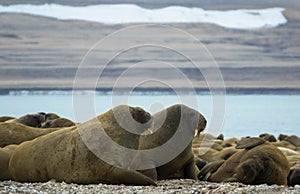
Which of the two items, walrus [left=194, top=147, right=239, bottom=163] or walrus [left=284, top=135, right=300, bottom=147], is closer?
walrus [left=194, top=147, right=239, bottom=163]

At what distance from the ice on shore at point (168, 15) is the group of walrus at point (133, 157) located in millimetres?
105466

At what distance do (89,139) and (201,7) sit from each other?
118m

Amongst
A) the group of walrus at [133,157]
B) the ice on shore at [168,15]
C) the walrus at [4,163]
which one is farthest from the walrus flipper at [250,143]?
the ice on shore at [168,15]

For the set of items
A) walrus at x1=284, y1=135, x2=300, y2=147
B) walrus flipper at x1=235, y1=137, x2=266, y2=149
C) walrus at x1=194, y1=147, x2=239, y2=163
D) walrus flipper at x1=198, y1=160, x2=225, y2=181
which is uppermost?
walrus flipper at x1=235, y1=137, x2=266, y2=149

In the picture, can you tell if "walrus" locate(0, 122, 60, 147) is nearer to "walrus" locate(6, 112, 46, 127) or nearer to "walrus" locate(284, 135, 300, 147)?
"walrus" locate(6, 112, 46, 127)

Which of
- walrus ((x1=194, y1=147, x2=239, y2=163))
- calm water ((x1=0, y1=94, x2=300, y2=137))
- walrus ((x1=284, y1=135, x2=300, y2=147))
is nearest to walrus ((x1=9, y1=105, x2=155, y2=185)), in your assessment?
calm water ((x1=0, y1=94, x2=300, y2=137))

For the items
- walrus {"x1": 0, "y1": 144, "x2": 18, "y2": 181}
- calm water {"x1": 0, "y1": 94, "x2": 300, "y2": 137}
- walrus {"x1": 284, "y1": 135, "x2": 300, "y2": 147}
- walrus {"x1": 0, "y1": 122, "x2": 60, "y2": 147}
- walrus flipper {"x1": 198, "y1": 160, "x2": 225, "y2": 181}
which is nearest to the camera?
walrus {"x1": 0, "y1": 144, "x2": 18, "y2": 181}

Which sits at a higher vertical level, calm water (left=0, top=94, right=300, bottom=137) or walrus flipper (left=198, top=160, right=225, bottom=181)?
walrus flipper (left=198, top=160, right=225, bottom=181)

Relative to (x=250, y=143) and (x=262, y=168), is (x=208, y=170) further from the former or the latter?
(x=262, y=168)

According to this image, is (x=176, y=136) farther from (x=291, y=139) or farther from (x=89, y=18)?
(x=89, y=18)

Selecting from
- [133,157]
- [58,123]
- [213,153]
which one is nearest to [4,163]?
[133,157]

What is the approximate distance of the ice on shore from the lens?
122625 millimetres

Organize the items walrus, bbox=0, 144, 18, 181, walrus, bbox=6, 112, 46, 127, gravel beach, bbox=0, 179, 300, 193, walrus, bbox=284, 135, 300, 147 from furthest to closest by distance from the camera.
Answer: walrus, bbox=284, 135, 300, 147, walrus, bbox=6, 112, 46, 127, walrus, bbox=0, 144, 18, 181, gravel beach, bbox=0, 179, 300, 193

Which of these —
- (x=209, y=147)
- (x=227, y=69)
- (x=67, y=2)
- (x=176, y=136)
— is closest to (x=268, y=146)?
(x=176, y=136)
